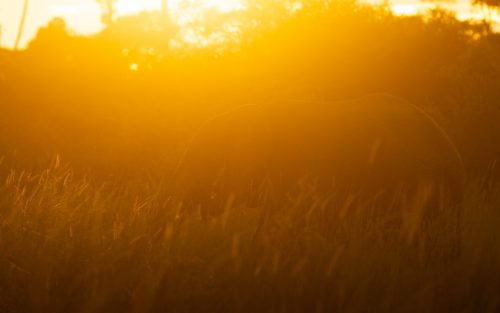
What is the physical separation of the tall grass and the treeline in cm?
1172

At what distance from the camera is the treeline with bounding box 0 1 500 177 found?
65.9 ft

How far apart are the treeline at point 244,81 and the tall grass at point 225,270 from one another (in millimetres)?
11720

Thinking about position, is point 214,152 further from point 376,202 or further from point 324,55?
point 324,55

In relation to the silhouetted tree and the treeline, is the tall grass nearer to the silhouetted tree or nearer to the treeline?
the treeline

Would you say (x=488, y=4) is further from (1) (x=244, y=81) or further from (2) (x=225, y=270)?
(2) (x=225, y=270)

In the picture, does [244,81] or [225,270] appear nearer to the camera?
[225,270]

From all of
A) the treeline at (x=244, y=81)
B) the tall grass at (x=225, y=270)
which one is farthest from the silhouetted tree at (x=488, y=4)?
the tall grass at (x=225, y=270)

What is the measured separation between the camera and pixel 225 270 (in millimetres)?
4477

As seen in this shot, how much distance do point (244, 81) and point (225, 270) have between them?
2075 centimetres

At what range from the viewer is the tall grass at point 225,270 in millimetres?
4066

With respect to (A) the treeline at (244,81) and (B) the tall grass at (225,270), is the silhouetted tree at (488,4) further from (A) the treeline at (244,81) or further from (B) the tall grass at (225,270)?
(B) the tall grass at (225,270)

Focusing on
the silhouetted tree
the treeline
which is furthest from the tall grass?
the silhouetted tree

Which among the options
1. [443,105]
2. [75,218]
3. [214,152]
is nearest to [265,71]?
[443,105]

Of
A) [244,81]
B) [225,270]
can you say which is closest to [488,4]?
[244,81]
